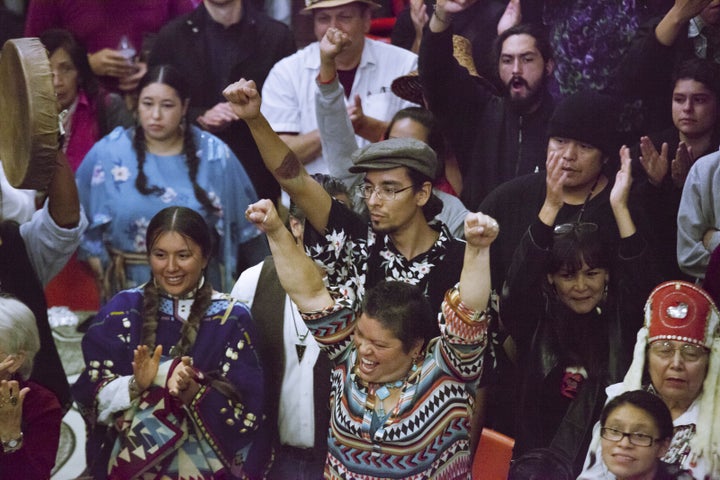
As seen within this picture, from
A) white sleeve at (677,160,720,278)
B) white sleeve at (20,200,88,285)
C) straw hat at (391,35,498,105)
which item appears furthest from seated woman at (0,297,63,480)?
white sleeve at (677,160,720,278)

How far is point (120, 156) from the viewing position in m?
5.12

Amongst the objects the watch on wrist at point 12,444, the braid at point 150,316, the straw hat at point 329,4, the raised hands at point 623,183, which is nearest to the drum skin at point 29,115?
the braid at point 150,316

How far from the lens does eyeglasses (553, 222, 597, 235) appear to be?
4254mm

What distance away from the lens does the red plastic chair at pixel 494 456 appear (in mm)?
4238

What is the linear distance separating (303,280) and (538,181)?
42.9 inches

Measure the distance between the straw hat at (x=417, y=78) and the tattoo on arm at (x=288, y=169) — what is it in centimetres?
104

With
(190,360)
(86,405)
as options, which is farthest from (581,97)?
(86,405)

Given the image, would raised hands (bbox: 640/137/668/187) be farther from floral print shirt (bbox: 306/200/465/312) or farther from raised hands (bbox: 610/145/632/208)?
floral print shirt (bbox: 306/200/465/312)

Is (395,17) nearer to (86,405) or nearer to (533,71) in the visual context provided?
(533,71)

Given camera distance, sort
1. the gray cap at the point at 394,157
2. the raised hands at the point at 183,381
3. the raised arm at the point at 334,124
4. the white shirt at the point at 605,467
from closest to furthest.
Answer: the white shirt at the point at 605,467 → the raised hands at the point at 183,381 → the gray cap at the point at 394,157 → the raised arm at the point at 334,124

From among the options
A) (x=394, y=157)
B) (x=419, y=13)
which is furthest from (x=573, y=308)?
(x=419, y=13)

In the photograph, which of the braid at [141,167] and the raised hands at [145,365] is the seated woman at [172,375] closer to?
the raised hands at [145,365]

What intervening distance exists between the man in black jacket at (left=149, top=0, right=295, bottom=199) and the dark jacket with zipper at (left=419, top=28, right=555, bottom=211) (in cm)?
79

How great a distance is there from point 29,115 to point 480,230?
159 cm
